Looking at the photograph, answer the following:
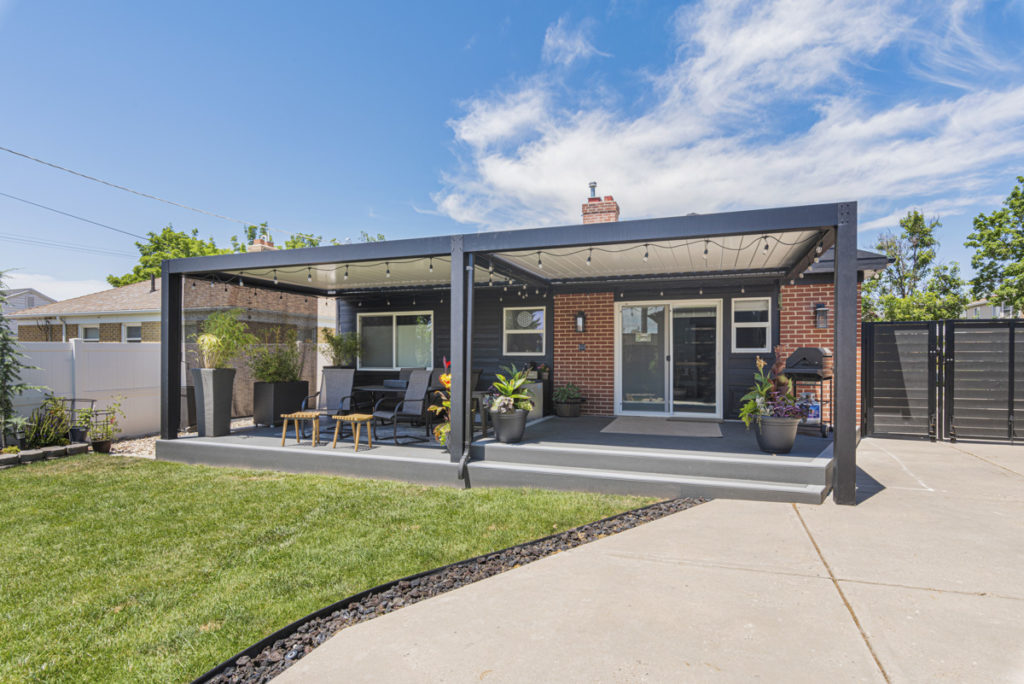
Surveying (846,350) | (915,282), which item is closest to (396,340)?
(846,350)

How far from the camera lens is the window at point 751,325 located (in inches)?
302

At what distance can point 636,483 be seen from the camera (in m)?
4.73

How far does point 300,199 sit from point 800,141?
648 inches

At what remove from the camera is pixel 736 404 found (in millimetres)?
7707

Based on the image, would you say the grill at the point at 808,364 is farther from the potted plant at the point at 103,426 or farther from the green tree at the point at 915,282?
the green tree at the point at 915,282

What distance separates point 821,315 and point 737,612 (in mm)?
6118

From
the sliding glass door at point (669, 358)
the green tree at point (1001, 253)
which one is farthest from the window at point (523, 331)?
the green tree at point (1001, 253)

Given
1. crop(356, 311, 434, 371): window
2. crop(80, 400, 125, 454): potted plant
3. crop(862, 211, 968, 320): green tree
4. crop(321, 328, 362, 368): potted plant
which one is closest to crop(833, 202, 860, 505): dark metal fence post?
crop(356, 311, 434, 371): window

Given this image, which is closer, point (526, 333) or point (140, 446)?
point (140, 446)

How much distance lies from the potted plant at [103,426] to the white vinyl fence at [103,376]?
198mm

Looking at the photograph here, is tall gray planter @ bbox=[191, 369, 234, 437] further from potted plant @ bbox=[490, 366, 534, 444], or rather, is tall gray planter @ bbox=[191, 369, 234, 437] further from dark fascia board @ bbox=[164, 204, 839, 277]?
potted plant @ bbox=[490, 366, 534, 444]

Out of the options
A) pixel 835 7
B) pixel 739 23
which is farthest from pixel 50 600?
pixel 835 7

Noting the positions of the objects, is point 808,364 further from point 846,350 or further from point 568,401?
point 568,401

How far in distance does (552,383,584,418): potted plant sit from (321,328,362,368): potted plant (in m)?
4.21
